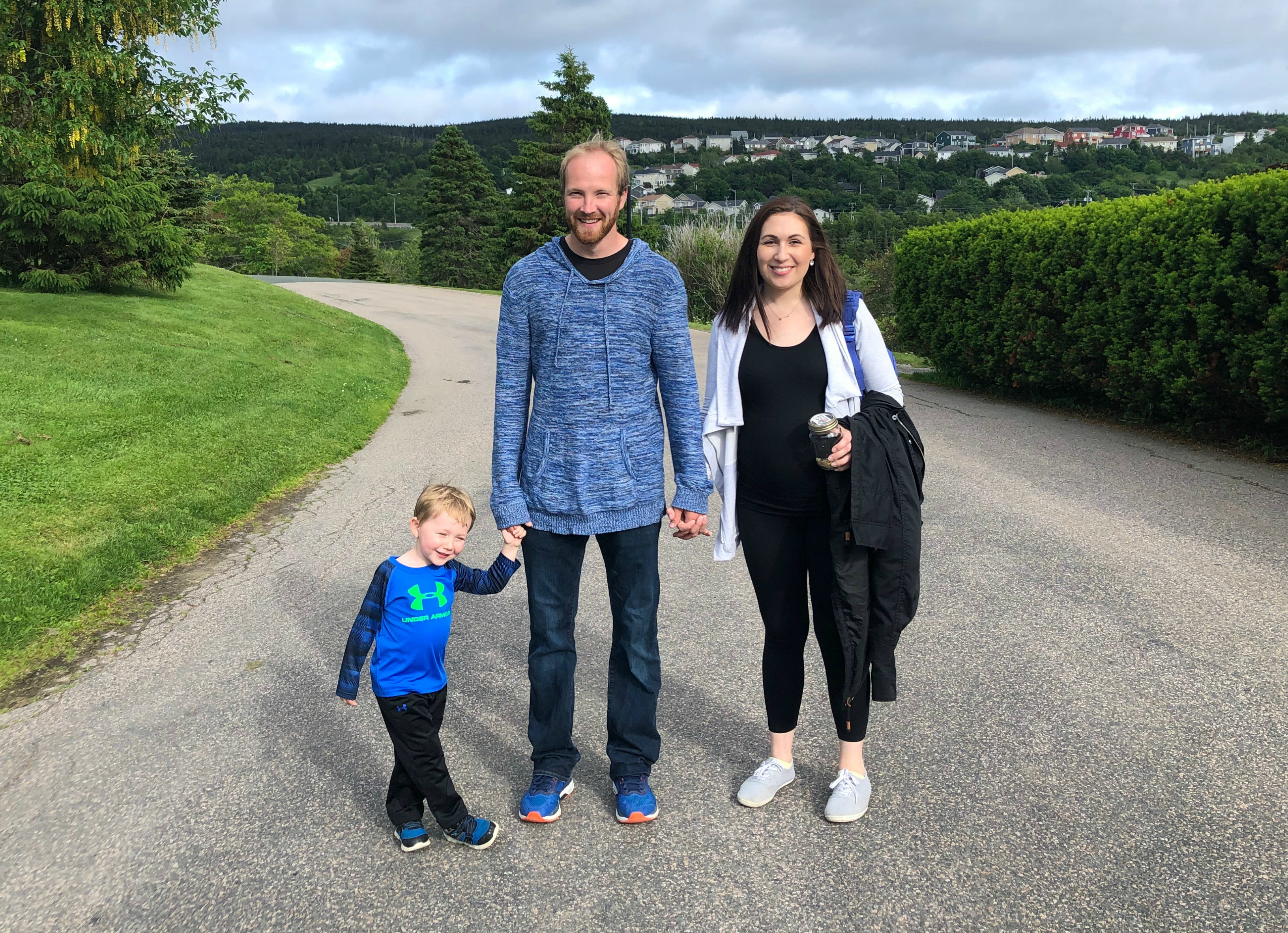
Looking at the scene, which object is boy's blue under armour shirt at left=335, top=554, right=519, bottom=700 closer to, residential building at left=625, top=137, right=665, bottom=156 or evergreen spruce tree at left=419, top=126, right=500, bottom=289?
evergreen spruce tree at left=419, top=126, right=500, bottom=289

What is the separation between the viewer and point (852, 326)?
2.86 m

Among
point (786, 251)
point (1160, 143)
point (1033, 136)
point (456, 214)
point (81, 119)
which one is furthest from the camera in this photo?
point (1033, 136)

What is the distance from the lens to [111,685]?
403cm

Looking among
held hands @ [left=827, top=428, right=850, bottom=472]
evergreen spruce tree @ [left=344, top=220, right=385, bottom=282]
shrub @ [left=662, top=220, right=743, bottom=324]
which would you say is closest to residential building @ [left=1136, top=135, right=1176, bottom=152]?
evergreen spruce tree @ [left=344, top=220, right=385, bottom=282]

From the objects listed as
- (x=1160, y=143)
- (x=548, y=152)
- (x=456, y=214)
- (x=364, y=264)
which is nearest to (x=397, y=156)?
(x=364, y=264)

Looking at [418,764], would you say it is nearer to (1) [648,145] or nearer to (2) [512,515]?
(2) [512,515]

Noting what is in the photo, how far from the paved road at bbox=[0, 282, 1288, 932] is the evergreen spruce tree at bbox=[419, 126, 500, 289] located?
56.2 meters

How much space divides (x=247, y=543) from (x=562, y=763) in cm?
397

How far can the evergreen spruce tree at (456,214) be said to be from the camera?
5922 centimetres

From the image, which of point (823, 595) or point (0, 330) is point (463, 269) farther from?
point (823, 595)

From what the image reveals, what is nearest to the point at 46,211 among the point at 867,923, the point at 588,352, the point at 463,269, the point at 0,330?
the point at 0,330

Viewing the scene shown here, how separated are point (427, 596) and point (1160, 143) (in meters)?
105

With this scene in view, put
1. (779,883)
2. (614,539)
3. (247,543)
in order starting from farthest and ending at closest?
(247,543), (614,539), (779,883)

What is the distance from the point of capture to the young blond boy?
2736 millimetres
